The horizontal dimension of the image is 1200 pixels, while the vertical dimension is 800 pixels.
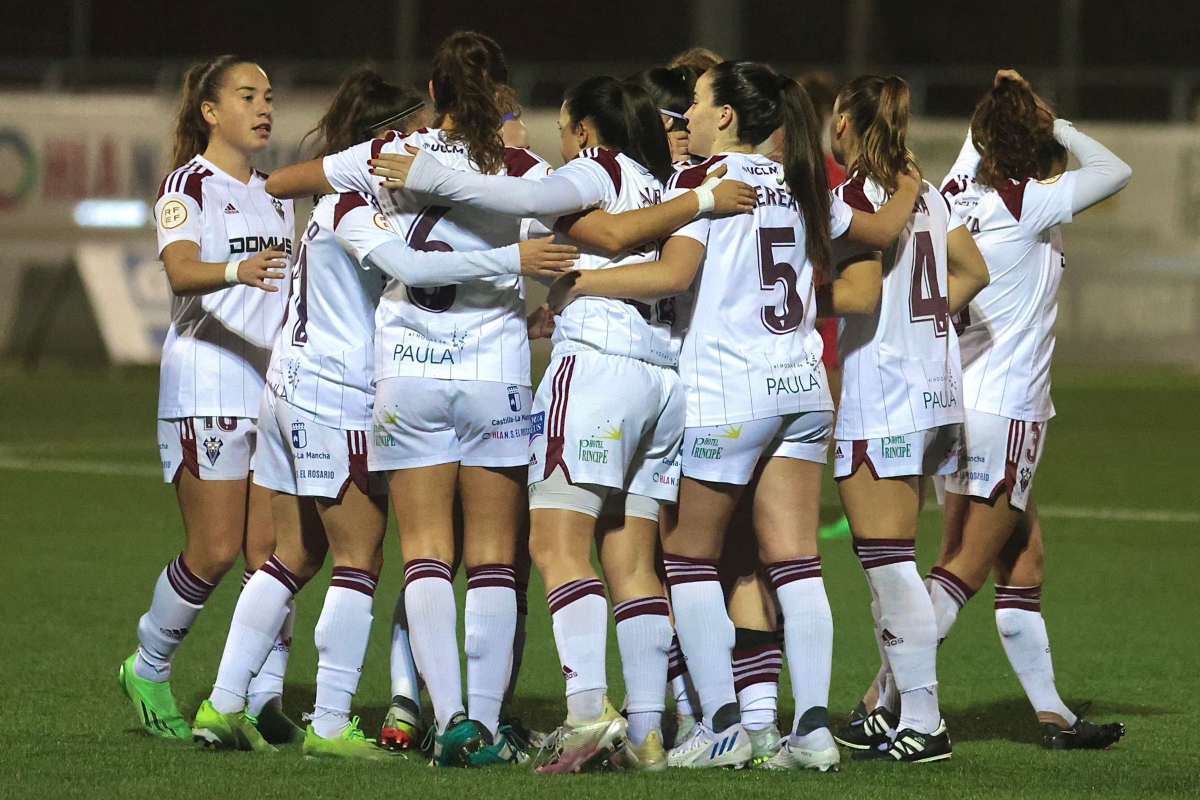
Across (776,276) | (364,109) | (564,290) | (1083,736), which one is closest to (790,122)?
(776,276)

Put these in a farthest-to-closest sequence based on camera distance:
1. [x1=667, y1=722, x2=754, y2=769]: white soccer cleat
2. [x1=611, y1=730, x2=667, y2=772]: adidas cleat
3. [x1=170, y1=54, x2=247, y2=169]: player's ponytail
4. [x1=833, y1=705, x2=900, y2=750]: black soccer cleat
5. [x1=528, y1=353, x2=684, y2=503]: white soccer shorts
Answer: [x1=170, y1=54, x2=247, y2=169]: player's ponytail, [x1=833, y1=705, x2=900, y2=750]: black soccer cleat, [x1=667, y1=722, x2=754, y2=769]: white soccer cleat, [x1=611, y1=730, x2=667, y2=772]: adidas cleat, [x1=528, y1=353, x2=684, y2=503]: white soccer shorts

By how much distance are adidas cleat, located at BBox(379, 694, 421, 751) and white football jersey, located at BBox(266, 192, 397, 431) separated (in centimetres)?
88

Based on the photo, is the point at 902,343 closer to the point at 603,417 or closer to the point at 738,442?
the point at 738,442

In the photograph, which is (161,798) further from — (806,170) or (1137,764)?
(1137,764)

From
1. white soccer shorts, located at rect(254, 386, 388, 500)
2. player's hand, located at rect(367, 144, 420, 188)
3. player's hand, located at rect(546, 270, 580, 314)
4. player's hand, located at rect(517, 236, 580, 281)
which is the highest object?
player's hand, located at rect(367, 144, 420, 188)

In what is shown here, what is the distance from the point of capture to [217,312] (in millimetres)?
5758

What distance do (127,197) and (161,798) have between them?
47.7 feet

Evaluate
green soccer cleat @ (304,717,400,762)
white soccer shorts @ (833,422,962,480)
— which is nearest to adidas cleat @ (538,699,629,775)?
green soccer cleat @ (304,717,400,762)

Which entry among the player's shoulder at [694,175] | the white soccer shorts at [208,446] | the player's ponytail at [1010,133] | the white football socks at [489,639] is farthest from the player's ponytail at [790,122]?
the white soccer shorts at [208,446]

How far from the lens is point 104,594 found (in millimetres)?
8234

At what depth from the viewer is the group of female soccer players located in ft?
16.3

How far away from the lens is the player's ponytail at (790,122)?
16.6ft

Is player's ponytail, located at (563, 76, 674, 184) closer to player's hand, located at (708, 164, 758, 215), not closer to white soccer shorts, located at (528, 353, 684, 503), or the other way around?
player's hand, located at (708, 164, 758, 215)

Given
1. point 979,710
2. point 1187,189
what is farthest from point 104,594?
point 1187,189
